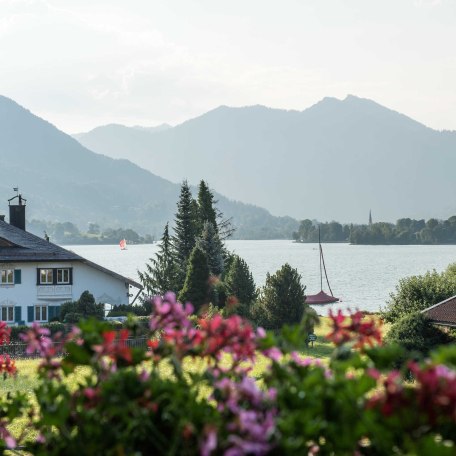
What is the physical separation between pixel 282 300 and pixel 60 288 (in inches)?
551

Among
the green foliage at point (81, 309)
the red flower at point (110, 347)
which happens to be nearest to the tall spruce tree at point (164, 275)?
the green foliage at point (81, 309)

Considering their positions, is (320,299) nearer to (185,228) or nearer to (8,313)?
(185,228)

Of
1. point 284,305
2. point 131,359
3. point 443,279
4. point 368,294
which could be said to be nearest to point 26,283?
point 284,305

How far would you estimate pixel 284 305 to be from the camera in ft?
155

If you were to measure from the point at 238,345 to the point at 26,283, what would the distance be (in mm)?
47886

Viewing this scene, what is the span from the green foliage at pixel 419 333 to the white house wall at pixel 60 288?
26.2 metres

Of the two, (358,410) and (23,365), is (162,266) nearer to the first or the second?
(23,365)

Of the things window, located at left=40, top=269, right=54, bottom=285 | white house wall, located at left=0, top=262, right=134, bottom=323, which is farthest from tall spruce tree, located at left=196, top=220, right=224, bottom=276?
window, located at left=40, top=269, right=54, bottom=285

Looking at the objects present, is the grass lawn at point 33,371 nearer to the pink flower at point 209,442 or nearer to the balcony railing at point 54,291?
the pink flower at point 209,442

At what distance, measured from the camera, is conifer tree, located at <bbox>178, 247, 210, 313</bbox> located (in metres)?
50.9

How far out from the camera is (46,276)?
5112 cm

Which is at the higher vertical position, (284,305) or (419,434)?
(419,434)

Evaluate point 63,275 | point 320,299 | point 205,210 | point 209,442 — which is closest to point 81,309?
point 63,275

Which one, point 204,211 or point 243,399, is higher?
point 204,211
